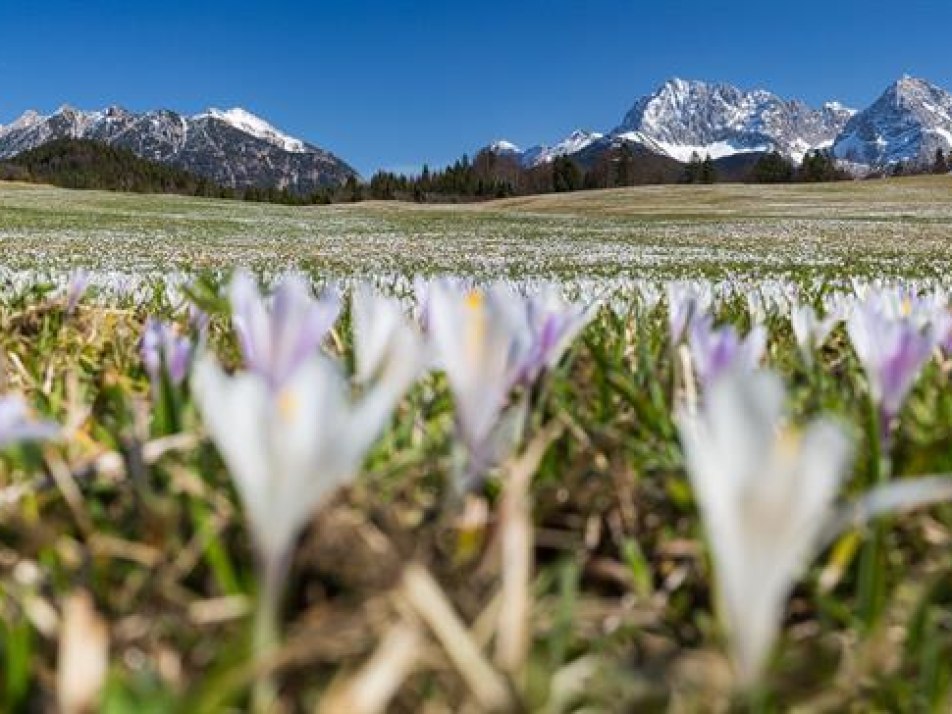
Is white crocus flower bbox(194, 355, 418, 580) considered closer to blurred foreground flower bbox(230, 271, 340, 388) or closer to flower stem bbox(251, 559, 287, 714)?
flower stem bbox(251, 559, 287, 714)

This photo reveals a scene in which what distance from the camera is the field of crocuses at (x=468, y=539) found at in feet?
1.92

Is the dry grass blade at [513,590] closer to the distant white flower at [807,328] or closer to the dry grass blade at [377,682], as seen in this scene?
the dry grass blade at [377,682]

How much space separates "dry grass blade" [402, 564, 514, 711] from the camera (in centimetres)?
63

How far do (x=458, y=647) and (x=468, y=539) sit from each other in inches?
8.6

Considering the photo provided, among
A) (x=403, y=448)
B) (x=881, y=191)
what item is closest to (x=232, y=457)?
(x=403, y=448)

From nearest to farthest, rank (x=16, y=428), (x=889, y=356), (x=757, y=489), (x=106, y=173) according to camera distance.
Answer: (x=757, y=489), (x=16, y=428), (x=889, y=356), (x=106, y=173)

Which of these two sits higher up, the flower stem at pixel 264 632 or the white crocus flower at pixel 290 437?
the white crocus flower at pixel 290 437

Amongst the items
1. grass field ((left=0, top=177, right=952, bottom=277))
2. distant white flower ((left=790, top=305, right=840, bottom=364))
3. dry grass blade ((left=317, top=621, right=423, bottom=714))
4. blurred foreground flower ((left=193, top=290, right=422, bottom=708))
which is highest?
blurred foreground flower ((left=193, top=290, right=422, bottom=708))

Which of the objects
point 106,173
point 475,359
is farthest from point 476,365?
point 106,173

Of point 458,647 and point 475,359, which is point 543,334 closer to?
point 475,359

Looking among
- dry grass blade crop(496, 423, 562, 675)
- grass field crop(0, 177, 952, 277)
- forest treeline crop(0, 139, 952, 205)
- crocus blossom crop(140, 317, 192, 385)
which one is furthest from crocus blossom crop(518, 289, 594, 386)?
forest treeline crop(0, 139, 952, 205)

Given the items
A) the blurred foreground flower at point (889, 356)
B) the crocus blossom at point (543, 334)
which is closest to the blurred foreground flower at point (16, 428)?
the crocus blossom at point (543, 334)

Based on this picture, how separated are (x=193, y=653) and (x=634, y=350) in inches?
63.0

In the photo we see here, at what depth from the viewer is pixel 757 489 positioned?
1.76 feet
